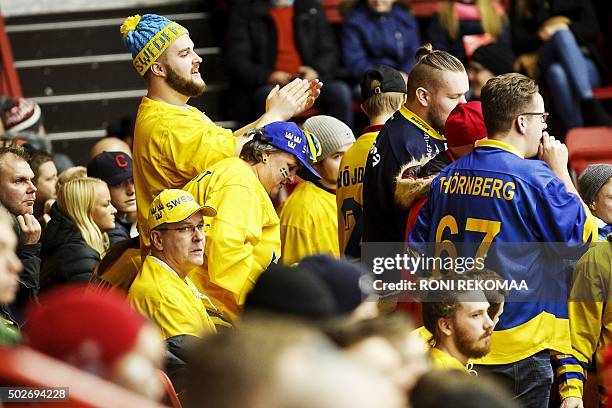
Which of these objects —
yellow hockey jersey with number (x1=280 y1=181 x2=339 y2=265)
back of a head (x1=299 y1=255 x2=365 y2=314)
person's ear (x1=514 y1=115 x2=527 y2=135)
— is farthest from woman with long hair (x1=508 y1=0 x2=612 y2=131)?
back of a head (x1=299 y1=255 x2=365 y2=314)

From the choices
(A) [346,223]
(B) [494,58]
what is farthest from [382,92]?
(B) [494,58]

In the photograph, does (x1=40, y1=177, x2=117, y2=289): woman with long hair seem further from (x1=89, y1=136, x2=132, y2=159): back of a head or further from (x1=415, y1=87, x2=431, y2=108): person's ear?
(x1=415, y1=87, x2=431, y2=108): person's ear

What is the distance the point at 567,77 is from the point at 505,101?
4955 mm

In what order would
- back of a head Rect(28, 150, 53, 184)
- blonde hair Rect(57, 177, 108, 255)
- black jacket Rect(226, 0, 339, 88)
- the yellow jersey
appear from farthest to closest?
black jacket Rect(226, 0, 339, 88) < back of a head Rect(28, 150, 53, 184) < blonde hair Rect(57, 177, 108, 255) < the yellow jersey

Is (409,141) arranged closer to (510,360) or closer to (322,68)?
(510,360)

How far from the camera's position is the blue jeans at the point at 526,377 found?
5555 mm

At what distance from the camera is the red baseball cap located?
5988 mm

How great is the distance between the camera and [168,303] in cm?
571

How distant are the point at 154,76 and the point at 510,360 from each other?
2.32m

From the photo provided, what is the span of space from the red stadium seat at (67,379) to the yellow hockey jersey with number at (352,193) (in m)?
3.96

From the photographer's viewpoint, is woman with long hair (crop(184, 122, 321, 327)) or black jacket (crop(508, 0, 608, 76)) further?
black jacket (crop(508, 0, 608, 76))

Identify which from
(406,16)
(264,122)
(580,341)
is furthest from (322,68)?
(580,341)

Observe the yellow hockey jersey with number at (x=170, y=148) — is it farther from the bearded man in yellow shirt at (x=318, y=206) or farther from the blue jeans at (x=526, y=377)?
the blue jeans at (x=526, y=377)

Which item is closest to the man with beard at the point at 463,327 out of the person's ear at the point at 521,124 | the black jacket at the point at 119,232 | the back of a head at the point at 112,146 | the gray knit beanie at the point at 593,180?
the person's ear at the point at 521,124
